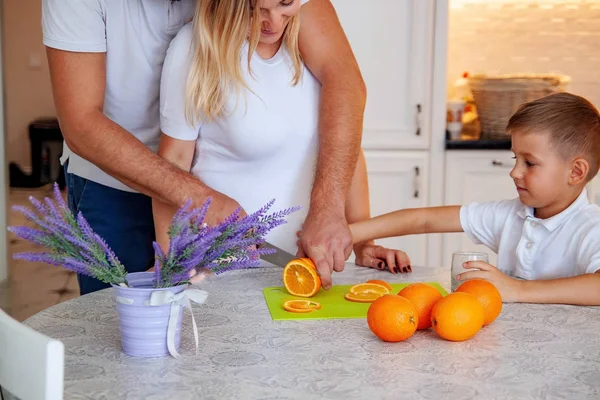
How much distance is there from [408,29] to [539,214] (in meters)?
1.94

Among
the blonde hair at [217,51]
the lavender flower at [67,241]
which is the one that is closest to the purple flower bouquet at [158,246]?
the lavender flower at [67,241]

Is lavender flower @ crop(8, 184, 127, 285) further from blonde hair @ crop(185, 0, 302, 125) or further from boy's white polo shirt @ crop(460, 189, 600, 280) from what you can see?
boy's white polo shirt @ crop(460, 189, 600, 280)

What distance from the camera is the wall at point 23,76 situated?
921 cm

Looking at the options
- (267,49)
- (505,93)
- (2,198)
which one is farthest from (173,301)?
(2,198)

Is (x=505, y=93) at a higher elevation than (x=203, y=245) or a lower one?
higher

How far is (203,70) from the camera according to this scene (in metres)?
1.82

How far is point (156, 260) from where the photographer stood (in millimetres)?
1206

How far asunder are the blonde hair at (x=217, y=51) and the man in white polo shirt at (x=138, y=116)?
0.52 feet

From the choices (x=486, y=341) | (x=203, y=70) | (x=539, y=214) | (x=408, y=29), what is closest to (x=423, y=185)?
(x=408, y=29)

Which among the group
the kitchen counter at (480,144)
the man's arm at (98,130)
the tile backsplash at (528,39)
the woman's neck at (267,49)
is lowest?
the kitchen counter at (480,144)

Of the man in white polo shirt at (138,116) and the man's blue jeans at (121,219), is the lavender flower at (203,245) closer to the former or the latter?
the man in white polo shirt at (138,116)

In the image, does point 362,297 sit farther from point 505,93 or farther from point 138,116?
point 505,93

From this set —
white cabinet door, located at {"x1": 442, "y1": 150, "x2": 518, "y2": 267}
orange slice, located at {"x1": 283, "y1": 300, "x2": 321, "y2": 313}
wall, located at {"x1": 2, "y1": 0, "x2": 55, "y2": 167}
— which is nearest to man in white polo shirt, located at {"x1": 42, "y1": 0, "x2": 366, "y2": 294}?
orange slice, located at {"x1": 283, "y1": 300, "x2": 321, "y2": 313}

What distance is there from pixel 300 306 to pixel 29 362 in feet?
2.20
